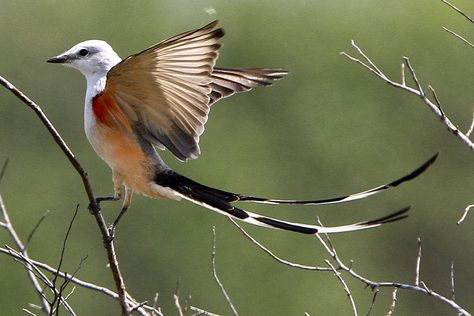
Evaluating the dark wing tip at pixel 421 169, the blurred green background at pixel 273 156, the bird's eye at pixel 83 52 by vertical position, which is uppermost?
the dark wing tip at pixel 421 169

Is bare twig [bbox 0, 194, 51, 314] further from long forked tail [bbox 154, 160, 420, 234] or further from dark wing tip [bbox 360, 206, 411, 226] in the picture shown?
dark wing tip [bbox 360, 206, 411, 226]

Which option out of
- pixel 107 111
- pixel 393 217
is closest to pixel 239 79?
pixel 107 111

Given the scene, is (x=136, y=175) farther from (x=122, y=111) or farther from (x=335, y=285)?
(x=335, y=285)

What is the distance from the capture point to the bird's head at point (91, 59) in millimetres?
4008

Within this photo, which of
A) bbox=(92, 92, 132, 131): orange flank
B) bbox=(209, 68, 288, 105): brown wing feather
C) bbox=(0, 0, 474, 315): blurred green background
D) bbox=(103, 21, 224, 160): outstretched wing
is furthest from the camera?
bbox=(0, 0, 474, 315): blurred green background

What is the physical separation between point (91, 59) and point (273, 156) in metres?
11.8

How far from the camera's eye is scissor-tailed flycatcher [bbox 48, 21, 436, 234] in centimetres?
366

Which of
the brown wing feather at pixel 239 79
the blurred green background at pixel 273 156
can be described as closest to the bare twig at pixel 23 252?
the brown wing feather at pixel 239 79

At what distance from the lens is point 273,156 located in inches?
622

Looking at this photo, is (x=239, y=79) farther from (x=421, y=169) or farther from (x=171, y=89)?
(x=421, y=169)

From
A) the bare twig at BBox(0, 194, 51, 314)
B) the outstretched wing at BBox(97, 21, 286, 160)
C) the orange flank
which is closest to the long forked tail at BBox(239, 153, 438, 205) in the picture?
the outstretched wing at BBox(97, 21, 286, 160)

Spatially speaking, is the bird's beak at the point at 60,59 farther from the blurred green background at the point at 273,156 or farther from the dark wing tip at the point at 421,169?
the blurred green background at the point at 273,156

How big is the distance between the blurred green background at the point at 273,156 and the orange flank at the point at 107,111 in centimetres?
839

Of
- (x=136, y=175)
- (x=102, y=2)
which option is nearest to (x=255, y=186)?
(x=102, y=2)
